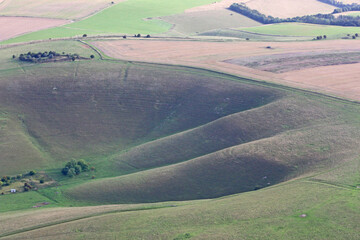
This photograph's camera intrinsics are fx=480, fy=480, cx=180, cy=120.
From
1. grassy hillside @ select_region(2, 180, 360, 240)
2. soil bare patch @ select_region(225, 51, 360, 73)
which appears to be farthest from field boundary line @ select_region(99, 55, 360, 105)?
grassy hillside @ select_region(2, 180, 360, 240)

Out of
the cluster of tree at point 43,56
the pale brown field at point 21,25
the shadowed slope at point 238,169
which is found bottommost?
the shadowed slope at point 238,169

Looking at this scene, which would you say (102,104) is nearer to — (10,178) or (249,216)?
(10,178)

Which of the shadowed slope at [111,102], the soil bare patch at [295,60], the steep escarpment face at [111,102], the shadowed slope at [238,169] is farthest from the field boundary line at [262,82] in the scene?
the shadowed slope at [238,169]

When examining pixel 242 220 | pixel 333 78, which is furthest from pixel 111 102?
pixel 242 220

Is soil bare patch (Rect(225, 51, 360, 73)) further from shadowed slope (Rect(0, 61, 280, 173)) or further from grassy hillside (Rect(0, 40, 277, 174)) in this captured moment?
grassy hillside (Rect(0, 40, 277, 174))

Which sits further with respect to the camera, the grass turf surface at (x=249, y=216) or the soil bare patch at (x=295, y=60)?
the soil bare patch at (x=295, y=60)

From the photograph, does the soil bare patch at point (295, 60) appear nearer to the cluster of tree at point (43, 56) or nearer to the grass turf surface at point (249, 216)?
the cluster of tree at point (43, 56)

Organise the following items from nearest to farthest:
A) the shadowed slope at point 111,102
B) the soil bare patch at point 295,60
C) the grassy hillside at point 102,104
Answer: the grassy hillside at point 102,104 → the shadowed slope at point 111,102 → the soil bare patch at point 295,60
